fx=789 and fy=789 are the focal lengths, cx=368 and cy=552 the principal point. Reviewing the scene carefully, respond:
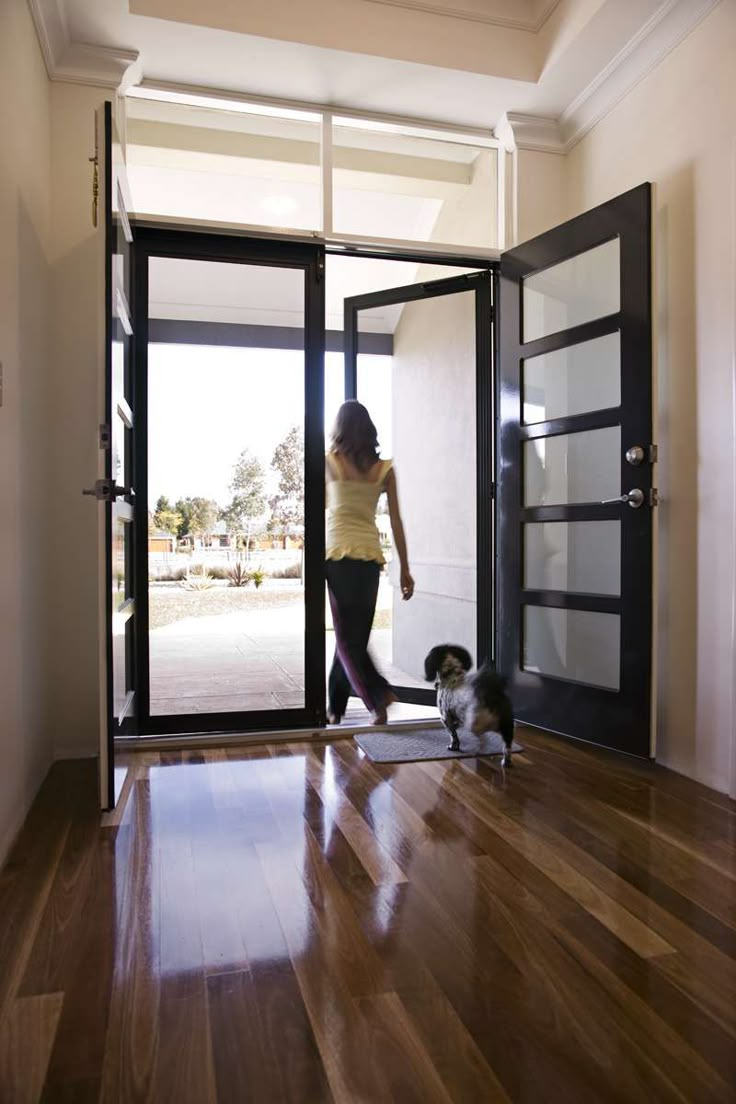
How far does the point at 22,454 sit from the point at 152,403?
101 centimetres

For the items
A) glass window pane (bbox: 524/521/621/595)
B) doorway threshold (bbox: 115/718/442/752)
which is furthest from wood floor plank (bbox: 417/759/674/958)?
glass window pane (bbox: 524/521/621/595)

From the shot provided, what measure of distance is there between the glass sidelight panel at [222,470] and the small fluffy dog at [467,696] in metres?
0.73

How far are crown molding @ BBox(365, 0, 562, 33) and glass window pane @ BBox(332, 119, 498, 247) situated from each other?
20.6 inches

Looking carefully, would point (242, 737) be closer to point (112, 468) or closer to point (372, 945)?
point (112, 468)

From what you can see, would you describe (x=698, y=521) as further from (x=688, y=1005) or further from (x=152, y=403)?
(x=152, y=403)

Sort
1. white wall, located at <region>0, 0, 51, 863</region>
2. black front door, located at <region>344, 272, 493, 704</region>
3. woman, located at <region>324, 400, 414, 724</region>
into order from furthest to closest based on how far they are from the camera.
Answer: black front door, located at <region>344, 272, 493, 704</region>, woman, located at <region>324, 400, 414, 724</region>, white wall, located at <region>0, 0, 51, 863</region>

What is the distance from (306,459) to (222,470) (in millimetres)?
428

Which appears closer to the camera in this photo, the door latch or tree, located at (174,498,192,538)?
the door latch

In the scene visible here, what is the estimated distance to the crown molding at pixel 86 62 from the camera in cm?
298

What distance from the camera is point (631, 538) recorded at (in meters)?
2.99

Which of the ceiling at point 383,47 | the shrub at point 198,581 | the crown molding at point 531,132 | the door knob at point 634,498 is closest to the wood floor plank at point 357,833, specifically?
the shrub at point 198,581

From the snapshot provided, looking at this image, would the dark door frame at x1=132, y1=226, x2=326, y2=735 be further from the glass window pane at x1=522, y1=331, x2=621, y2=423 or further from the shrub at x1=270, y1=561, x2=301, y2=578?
the glass window pane at x1=522, y1=331, x2=621, y2=423

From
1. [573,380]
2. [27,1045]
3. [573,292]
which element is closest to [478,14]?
[573,292]

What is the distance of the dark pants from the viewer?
3.62 meters
